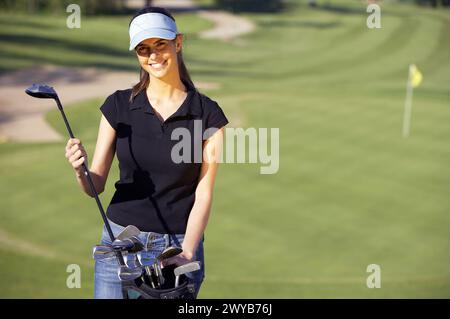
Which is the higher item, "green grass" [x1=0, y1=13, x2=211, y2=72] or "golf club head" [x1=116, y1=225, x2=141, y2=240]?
"green grass" [x1=0, y1=13, x2=211, y2=72]

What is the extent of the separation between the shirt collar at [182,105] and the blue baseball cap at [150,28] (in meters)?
0.32

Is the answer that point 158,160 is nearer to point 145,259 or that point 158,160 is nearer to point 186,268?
point 145,259

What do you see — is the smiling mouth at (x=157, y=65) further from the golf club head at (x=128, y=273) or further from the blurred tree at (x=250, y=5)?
the blurred tree at (x=250, y=5)

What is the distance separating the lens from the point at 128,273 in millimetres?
3754

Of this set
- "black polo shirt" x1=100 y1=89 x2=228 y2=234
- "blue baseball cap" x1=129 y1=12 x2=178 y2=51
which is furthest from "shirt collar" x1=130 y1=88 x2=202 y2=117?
"blue baseball cap" x1=129 y1=12 x2=178 y2=51

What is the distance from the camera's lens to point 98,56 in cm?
3516

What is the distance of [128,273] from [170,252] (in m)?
0.20

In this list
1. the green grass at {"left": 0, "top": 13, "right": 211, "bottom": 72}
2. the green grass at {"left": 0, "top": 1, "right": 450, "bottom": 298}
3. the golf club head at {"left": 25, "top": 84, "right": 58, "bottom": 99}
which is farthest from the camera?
the green grass at {"left": 0, "top": 13, "right": 211, "bottom": 72}

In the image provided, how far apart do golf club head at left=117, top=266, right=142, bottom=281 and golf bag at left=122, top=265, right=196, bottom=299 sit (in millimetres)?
35

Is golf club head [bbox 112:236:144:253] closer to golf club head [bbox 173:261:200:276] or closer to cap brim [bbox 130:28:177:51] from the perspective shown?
golf club head [bbox 173:261:200:276]

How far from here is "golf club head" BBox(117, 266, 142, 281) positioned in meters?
3.74

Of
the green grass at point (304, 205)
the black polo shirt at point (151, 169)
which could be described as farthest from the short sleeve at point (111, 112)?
the green grass at point (304, 205)

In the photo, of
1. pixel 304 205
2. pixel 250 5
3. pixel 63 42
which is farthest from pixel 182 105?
pixel 250 5

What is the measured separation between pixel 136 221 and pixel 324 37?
40.1 metres
